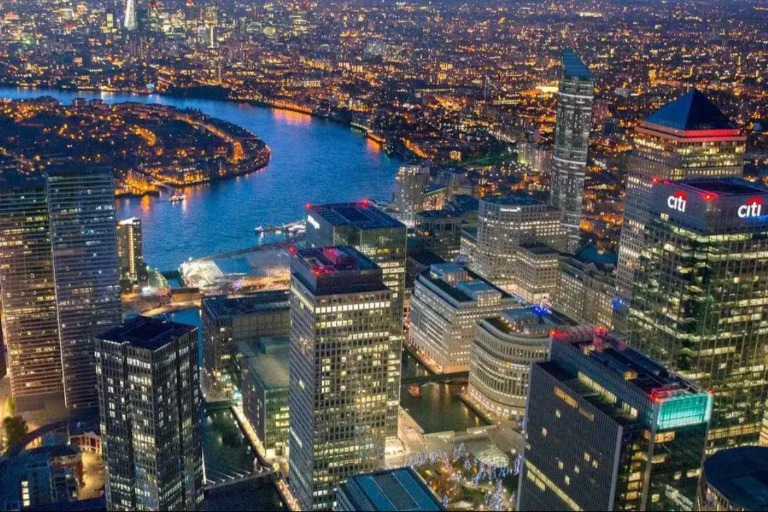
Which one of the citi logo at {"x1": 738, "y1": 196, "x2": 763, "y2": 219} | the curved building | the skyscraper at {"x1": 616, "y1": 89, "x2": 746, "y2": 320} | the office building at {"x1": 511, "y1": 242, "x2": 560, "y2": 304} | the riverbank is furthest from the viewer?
the riverbank

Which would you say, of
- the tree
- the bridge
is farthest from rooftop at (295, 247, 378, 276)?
the tree

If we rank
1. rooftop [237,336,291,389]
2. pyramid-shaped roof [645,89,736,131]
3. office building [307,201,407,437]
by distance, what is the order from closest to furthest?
1. rooftop [237,336,291,389]
2. office building [307,201,407,437]
3. pyramid-shaped roof [645,89,736,131]

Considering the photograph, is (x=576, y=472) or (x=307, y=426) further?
(x=307, y=426)

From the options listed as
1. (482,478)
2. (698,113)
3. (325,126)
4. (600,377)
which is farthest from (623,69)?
(600,377)

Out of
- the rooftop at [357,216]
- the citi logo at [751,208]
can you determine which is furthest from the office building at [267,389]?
the citi logo at [751,208]

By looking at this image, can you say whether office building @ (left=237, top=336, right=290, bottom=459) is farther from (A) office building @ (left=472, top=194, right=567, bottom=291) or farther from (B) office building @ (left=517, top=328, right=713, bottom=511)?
(A) office building @ (left=472, top=194, right=567, bottom=291)

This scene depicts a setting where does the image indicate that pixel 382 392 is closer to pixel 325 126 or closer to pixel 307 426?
pixel 307 426

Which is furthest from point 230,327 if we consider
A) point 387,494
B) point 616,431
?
point 616,431
